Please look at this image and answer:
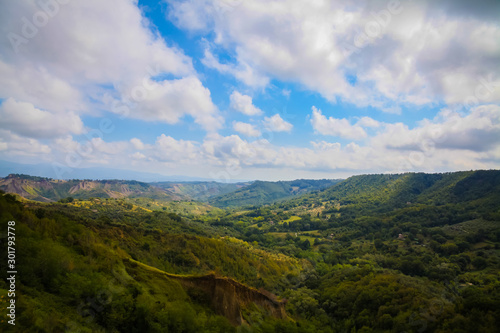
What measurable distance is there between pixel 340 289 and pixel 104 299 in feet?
204

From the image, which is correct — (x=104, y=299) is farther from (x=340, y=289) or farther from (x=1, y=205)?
(x=340, y=289)

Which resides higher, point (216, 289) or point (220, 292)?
point (216, 289)

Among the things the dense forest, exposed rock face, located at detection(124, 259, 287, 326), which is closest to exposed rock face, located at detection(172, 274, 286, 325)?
exposed rock face, located at detection(124, 259, 287, 326)

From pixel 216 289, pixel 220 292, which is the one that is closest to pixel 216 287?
pixel 216 289

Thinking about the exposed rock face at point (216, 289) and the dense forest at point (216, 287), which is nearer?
the dense forest at point (216, 287)

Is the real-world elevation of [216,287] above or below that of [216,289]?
above

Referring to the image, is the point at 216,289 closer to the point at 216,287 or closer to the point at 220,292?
the point at 216,287

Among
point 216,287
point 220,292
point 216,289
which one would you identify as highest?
point 216,287

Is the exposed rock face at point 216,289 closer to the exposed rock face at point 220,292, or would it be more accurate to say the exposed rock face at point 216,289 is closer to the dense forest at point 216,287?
the exposed rock face at point 220,292

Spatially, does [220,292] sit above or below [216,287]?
below

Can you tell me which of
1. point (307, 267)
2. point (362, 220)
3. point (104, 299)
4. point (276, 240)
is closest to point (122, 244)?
point (104, 299)

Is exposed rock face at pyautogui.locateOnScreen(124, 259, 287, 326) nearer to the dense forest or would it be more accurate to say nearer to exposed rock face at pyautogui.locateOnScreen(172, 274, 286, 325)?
exposed rock face at pyautogui.locateOnScreen(172, 274, 286, 325)

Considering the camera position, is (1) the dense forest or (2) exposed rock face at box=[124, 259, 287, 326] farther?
(2) exposed rock face at box=[124, 259, 287, 326]

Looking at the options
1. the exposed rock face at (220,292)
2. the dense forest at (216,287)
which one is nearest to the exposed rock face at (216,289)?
the exposed rock face at (220,292)
